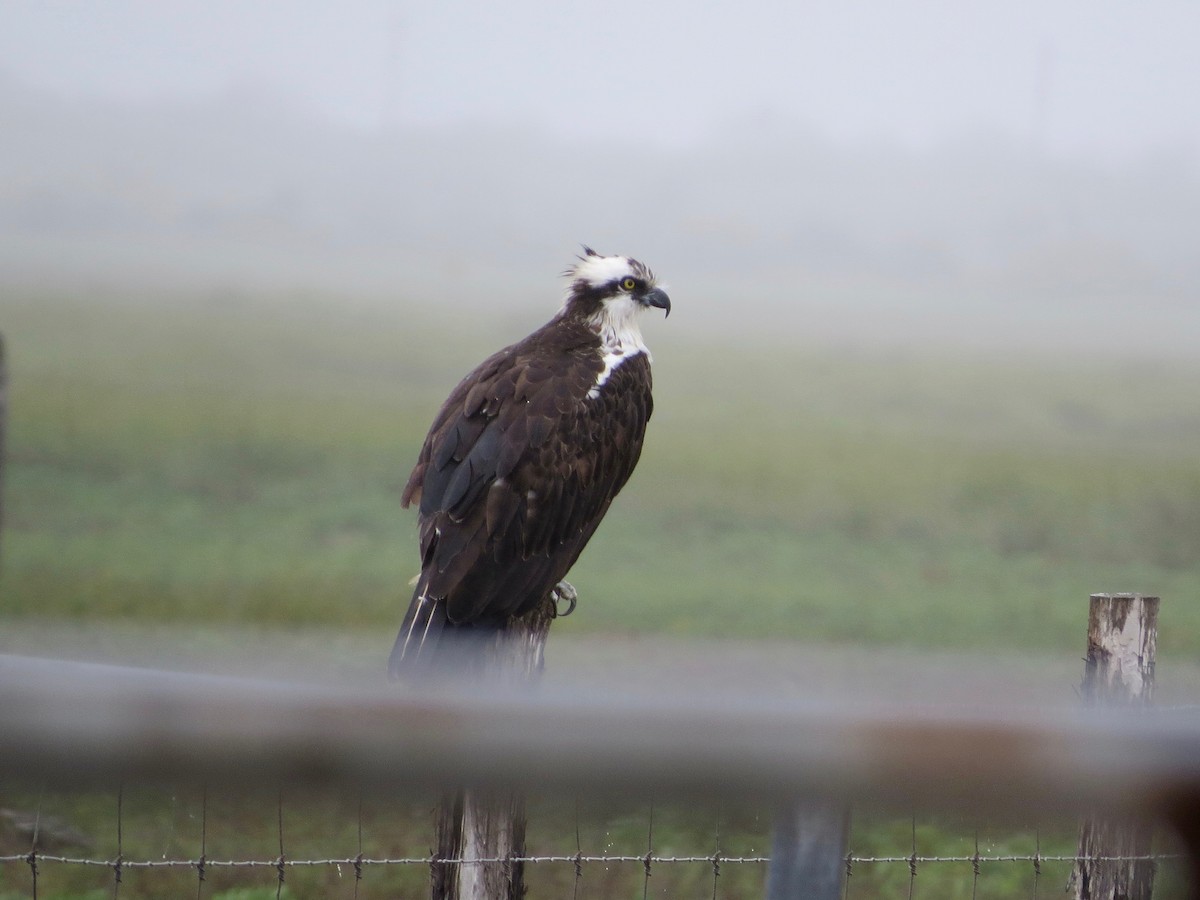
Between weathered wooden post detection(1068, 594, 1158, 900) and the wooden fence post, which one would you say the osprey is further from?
the wooden fence post

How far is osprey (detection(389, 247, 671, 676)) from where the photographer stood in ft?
11.3

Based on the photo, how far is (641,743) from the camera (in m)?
0.94

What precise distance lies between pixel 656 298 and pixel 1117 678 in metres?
1.93

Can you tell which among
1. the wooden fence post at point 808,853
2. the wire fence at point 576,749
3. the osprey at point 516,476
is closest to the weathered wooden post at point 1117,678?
the osprey at point 516,476

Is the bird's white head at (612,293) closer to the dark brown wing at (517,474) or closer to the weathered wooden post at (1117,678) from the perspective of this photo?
the dark brown wing at (517,474)

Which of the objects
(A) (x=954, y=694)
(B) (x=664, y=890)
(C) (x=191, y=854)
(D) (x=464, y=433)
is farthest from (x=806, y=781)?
(C) (x=191, y=854)

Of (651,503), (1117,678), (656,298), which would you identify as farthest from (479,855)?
(651,503)

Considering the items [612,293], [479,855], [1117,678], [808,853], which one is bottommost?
[479,855]

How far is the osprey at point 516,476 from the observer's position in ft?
11.3

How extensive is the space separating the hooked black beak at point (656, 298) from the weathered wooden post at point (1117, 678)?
1769mm

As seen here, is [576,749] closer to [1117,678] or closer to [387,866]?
[1117,678]

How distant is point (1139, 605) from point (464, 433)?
167 cm

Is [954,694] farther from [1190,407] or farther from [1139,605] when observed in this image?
[1190,407]

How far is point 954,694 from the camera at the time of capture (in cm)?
103
